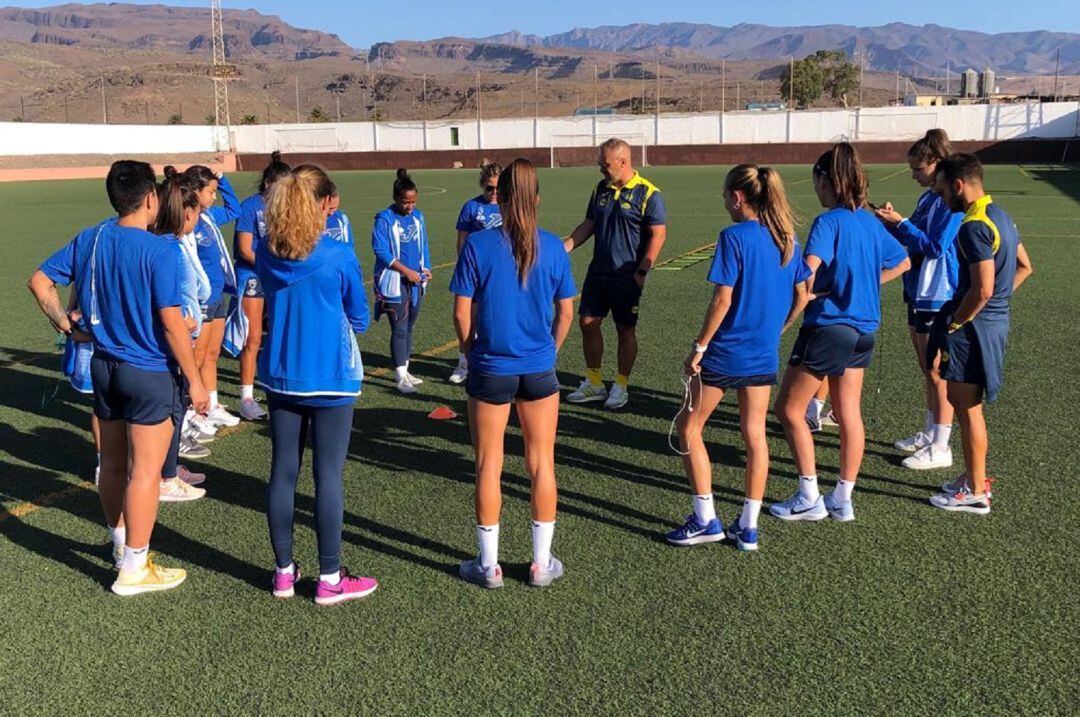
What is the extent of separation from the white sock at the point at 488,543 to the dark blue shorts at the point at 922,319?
10.6 feet

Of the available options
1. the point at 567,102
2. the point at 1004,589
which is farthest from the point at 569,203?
the point at 567,102

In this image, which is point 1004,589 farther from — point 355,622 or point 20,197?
point 20,197

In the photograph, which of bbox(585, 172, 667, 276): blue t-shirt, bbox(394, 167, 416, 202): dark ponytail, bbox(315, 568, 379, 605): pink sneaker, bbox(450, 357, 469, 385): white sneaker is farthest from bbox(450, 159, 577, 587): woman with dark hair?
bbox(450, 357, 469, 385): white sneaker

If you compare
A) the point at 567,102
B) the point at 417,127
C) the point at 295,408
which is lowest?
the point at 295,408

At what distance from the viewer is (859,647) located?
377 cm

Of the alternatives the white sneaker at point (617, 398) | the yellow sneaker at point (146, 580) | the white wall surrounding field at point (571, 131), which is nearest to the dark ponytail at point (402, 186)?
the white sneaker at point (617, 398)

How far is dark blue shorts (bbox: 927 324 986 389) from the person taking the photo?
193 inches

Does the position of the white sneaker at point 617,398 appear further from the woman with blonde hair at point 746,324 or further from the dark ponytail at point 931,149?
the dark ponytail at point 931,149

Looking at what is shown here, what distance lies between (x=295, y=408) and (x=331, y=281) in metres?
0.57

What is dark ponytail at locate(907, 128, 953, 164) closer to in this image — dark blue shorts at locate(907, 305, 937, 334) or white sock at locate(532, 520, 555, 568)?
dark blue shorts at locate(907, 305, 937, 334)

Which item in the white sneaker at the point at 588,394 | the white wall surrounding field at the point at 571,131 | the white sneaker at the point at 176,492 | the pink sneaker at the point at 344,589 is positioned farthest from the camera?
the white wall surrounding field at the point at 571,131

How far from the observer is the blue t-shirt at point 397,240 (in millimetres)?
7688

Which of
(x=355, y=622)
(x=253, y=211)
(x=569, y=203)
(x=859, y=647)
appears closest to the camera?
(x=859, y=647)

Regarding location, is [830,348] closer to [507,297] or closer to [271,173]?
[507,297]
